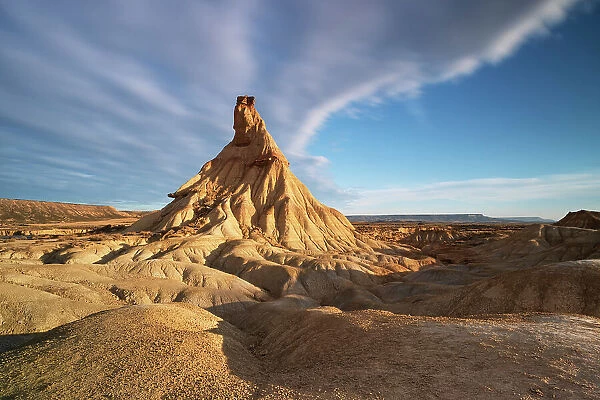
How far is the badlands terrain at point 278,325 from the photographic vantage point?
10508 millimetres

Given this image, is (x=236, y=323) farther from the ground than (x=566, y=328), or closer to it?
closer to it

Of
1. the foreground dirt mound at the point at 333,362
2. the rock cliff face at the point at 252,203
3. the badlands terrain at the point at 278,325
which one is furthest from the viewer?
the rock cliff face at the point at 252,203

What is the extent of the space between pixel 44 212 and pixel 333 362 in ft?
616

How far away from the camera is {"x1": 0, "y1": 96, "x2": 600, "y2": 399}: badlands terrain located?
10508 mm

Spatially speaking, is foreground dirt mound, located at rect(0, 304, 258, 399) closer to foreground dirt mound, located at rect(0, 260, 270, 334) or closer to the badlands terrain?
the badlands terrain

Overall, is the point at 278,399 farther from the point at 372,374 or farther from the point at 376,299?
the point at 376,299

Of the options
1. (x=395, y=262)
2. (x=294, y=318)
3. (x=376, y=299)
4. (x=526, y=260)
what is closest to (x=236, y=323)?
(x=294, y=318)

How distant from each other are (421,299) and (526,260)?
30.7 m

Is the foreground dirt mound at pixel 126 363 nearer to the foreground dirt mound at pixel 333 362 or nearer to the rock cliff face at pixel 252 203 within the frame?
the foreground dirt mound at pixel 333 362

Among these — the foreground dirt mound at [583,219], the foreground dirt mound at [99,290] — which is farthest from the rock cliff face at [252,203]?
the foreground dirt mound at [583,219]

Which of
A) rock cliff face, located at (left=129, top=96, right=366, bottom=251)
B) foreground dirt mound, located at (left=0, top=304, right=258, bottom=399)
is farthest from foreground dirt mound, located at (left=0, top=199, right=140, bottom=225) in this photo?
foreground dirt mound, located at (left=0, top=304, right=258, bottom=399)

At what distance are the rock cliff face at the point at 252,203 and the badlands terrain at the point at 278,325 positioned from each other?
675 cm

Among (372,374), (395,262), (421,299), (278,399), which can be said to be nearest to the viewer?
(278,399)

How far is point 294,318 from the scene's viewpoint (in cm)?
2195
